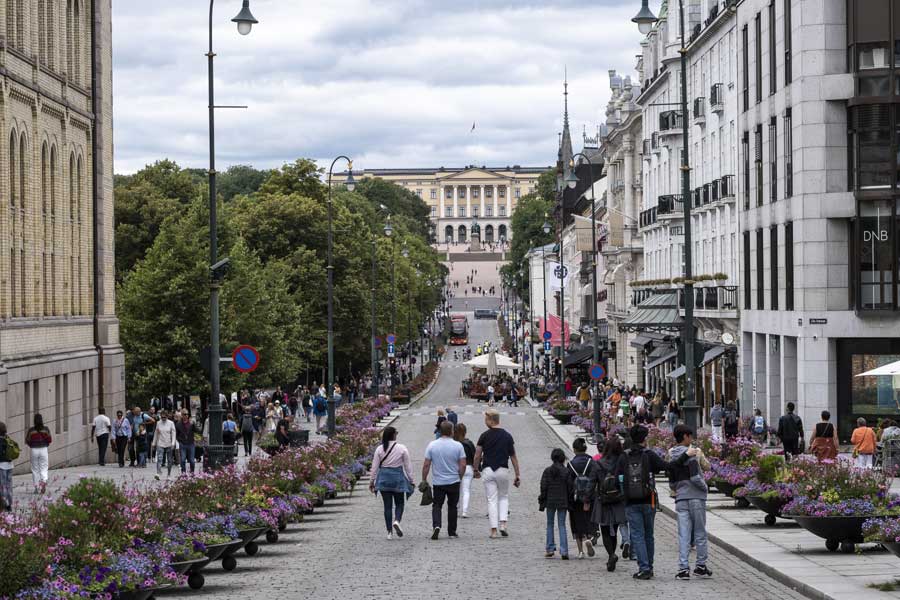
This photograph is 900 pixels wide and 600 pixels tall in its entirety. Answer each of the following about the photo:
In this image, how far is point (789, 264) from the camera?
45.2m

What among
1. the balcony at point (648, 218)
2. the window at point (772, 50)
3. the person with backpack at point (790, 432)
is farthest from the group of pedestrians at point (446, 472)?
the balcony at point (648, 218)

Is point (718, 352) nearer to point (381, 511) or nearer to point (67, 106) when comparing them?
point (67, 106)

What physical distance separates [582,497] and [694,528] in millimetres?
1912

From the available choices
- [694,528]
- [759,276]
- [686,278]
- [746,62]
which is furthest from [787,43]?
[694,528]

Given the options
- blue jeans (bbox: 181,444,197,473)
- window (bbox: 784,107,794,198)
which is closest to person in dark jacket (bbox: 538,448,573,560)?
blue jeans (bbox: 181,444,197,473)

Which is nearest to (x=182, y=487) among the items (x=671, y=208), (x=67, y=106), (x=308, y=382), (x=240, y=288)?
(x=67, y=106)

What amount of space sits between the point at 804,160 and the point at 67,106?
62.3 ft

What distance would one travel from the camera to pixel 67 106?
142 feet

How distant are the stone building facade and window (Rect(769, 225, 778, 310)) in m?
18.6

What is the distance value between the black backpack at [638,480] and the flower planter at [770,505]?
4.22 metres

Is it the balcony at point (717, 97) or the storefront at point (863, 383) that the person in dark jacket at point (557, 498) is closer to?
the storefront at point (863, 383)

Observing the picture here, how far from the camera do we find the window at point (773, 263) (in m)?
47.3

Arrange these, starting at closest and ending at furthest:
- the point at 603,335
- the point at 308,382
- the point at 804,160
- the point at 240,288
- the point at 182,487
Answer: the point at 182,487 < the point at 804,160 < the point at 240,288 < the point at 308,382 < the point at 603,335

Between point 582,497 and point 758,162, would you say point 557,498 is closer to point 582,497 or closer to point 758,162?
point 582,497
